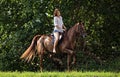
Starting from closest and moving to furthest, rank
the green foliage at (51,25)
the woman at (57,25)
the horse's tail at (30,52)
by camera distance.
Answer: the woman at (57,25)
the horse's tail at (30,52)
the green foliage at (51,25)

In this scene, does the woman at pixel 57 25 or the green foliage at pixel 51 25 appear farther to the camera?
the green foliage at pixel 51 25

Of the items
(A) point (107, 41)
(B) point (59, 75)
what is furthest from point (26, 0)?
(B) point (59, 75)

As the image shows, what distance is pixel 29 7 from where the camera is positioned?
2038cm

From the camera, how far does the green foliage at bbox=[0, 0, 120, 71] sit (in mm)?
20547

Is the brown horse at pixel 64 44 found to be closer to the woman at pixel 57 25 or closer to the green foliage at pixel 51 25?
the woman at pixel 57 25

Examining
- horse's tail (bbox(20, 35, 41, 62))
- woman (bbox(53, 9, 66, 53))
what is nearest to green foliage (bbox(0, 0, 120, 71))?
horse's tail (bbox(20, 35, 41, 62))

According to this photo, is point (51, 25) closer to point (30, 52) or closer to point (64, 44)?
point (30, 52)

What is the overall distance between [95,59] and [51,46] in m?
3.59

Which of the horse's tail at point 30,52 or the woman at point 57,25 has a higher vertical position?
the woman at point 57,25

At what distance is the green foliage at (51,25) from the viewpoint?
20.5 metres

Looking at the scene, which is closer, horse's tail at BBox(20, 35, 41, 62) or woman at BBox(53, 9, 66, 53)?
woman at BBox(53, 9, 66, 53)

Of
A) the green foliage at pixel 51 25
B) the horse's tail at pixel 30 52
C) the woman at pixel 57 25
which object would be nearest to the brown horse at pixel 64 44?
the horse's tail at pixel 30 52

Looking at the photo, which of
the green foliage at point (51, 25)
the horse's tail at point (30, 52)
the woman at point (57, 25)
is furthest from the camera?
the green foliage at point (51, 25)

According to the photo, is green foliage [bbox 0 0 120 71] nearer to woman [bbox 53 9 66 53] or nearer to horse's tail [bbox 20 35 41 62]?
horse's tail [bbox 20 35 41 62]
